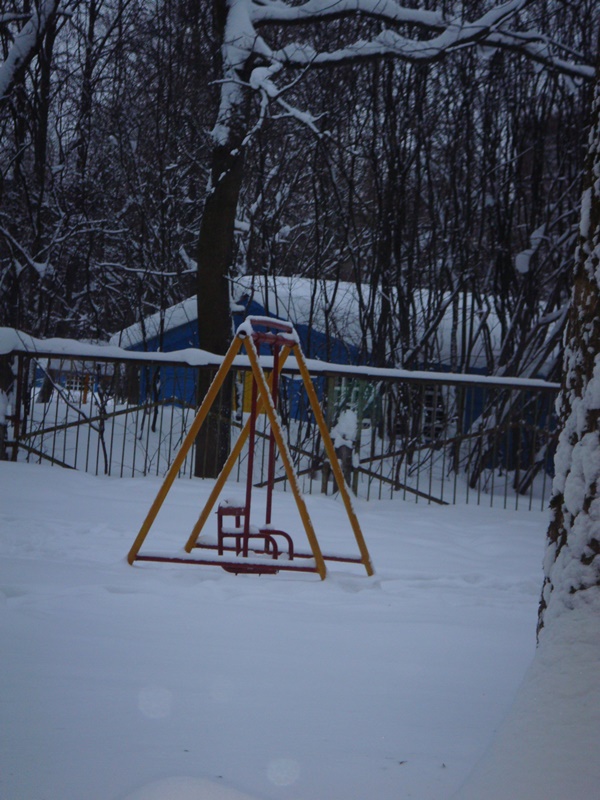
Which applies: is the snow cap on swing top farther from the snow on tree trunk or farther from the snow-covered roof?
the snow-covered roof

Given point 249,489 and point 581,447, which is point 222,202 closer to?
point 249,489

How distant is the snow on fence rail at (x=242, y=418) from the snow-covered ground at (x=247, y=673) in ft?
9.07

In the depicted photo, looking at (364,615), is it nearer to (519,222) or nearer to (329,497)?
(329,497)

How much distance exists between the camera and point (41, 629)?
3119mm

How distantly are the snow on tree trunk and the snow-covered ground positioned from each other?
0.58 metres

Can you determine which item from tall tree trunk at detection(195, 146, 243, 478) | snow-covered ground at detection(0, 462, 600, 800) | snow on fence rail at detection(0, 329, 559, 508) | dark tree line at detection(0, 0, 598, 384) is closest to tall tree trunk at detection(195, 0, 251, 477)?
tall tree trunk at detection(195, 146, 243, 478)

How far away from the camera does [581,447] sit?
2076mm

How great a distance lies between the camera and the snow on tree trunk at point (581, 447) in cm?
203

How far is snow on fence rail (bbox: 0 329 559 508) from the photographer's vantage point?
797cm

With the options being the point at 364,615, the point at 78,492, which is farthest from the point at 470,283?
the point at 364,615

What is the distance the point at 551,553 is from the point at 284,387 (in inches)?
330

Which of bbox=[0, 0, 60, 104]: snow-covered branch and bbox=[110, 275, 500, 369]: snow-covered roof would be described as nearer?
bbox=[0, 0, 60, 104]: snow-covered branch

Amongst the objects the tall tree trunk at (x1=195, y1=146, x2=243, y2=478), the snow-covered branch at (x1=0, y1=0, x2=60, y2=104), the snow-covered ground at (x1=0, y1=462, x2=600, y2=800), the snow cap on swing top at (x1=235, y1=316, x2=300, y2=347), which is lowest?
the snow-covered ground at (x1=0, y1=462, x2=600, y2=800)

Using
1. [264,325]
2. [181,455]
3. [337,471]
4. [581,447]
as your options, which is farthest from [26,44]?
[581,447]
